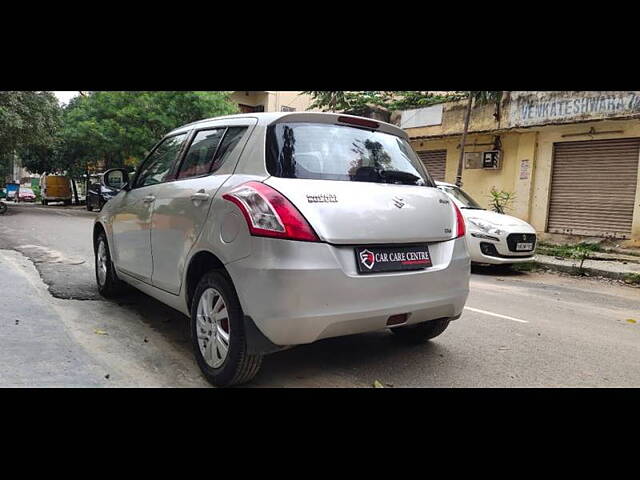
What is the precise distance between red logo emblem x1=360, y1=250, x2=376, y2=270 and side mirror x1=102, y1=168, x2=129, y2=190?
10.7 ft

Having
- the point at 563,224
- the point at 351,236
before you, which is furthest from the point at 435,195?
the point at 563,224

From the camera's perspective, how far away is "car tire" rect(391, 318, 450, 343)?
3951 millimetres

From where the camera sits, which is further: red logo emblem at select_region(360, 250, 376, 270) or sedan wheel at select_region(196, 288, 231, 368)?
sedan wheel at select_region(196, 288, 231, 368)

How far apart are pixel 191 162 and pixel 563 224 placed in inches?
486

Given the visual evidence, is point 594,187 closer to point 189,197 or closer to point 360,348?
point 360,348

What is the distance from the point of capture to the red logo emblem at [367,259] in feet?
9.77

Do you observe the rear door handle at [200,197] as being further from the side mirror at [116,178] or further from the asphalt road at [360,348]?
the side mirror at [116,178]

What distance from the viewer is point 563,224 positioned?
13.7m

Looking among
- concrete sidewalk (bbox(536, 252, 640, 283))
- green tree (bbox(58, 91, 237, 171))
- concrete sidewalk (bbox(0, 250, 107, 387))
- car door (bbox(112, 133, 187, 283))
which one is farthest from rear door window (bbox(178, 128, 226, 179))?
green tree (bbox(58, 91, 237, 171))

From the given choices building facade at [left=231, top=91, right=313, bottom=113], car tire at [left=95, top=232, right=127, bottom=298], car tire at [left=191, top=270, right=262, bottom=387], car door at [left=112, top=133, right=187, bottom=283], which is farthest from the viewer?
building facade at [left=231, top=91, right=313, bottom=113]

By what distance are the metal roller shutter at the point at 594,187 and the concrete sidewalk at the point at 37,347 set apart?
12.4 m

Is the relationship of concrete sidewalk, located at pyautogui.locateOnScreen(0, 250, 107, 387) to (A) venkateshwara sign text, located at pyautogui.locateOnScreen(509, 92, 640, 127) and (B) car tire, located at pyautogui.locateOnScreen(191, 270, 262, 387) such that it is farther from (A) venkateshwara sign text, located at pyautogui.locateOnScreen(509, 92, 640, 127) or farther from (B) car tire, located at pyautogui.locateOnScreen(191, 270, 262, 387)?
(A) venkateshwara sign text, located at pyautogui.locateOnScreen(509, 92, 640, 127)

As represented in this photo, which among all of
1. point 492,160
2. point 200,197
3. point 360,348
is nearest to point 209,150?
point 200,197

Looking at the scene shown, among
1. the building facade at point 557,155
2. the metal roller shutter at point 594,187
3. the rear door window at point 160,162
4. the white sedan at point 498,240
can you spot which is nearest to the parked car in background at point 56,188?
the building facade at point 557,155
